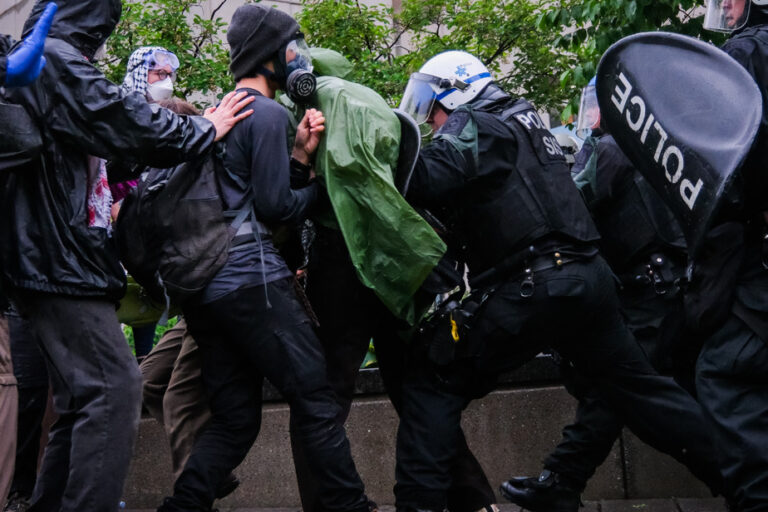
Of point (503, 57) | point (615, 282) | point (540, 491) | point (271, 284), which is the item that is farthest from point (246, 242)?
point (503, 57)

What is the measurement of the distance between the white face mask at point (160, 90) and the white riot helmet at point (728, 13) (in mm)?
2670

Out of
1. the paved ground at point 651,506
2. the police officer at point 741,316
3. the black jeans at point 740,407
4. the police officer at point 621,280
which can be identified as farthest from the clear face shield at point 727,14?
the paved ground at point 651,506

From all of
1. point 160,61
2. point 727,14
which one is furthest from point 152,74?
point 727,14

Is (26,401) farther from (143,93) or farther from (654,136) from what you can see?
(654,136)

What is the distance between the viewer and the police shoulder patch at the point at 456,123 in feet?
13.7

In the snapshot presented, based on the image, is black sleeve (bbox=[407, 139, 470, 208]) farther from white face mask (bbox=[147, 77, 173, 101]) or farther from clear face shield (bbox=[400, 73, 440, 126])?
white face mask (bbox=[147, 77, 173, 101])

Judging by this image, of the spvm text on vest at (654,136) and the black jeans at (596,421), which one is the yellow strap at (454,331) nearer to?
the black jeans at (596,421)

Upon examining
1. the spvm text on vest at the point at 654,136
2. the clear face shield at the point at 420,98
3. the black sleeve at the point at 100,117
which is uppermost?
the spvm text on vest at the point at 654,136

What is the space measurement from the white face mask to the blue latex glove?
71.0 inches

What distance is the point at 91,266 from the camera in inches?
144

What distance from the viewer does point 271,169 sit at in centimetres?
392

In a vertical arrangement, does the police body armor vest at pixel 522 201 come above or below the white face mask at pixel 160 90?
above

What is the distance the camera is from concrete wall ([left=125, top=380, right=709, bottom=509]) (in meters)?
5.18

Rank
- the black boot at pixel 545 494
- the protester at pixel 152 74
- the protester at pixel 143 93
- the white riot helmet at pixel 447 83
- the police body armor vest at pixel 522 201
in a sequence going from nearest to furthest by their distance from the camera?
1. the police body armor vest at pixel 522 201
2. the white riot helmet at pixel 447 83
3. the black boot at pixel 545 494
4. the protester at pixel 143 93
5. the protester at pixel 152 74
